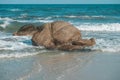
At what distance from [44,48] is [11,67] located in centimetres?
363

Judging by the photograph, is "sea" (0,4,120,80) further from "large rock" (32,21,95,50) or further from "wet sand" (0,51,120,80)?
"large rock" (32,21,95,50)

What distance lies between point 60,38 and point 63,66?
3.31 meters

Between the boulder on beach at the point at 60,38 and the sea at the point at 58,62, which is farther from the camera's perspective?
the boulder on beach at the point at 60,38

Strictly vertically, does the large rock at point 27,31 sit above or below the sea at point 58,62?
below

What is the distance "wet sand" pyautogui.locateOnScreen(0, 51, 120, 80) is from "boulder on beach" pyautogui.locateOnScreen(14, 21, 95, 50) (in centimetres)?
75

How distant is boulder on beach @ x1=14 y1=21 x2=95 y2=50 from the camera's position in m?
13.3

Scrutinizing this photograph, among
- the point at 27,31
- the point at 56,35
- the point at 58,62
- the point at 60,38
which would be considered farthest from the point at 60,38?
the point at 27,31

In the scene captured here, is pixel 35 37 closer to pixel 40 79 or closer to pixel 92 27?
pixel 40 79

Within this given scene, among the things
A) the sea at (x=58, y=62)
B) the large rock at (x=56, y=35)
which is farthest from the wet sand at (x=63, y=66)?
the large rock at (x=56, y=35)

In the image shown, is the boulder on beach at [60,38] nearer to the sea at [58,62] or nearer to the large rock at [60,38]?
the large rock at [60,38]

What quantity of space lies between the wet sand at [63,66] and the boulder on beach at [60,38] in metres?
0.75

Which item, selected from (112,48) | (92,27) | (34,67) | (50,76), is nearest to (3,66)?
(34,67)

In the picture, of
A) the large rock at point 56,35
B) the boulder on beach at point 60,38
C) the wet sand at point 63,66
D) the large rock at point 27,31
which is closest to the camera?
the wet sand at point 63,66

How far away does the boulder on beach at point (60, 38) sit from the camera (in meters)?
13.3
